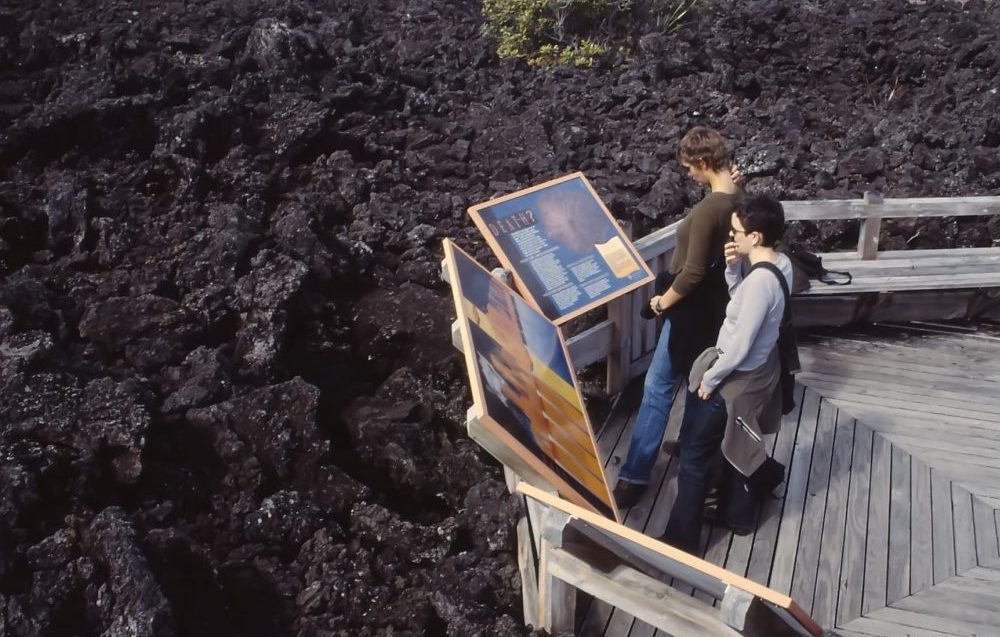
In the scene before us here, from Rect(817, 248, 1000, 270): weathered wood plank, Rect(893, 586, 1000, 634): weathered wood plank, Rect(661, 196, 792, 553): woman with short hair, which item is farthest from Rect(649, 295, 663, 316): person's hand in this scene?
Rect(817, 248, 1000, 270): weathered wood plank

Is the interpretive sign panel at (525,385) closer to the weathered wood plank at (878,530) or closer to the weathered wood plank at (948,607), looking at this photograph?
the weathered wood plank at (878,530)

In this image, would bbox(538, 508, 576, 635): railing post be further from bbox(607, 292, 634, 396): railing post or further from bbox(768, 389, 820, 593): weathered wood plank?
bbox(607, 292, 634, 396): railing post

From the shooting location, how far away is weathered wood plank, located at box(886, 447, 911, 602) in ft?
16.1

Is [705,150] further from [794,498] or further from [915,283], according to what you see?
[915,283]

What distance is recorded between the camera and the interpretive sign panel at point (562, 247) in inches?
217

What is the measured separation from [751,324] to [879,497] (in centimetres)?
189

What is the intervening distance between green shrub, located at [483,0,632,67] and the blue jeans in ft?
28.3

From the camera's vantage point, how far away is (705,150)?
4.84 metres

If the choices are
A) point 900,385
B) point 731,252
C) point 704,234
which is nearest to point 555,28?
Answer: point 900,385

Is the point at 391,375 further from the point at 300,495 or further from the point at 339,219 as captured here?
the point at 339,219

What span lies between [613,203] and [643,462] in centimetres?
391

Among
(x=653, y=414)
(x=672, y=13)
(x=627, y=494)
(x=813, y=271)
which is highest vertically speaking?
(x=653, y=414)

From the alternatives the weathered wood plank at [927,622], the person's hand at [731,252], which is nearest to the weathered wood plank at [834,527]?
the weathered wood plank at [927,622]

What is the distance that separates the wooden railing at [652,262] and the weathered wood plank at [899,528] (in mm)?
1643
